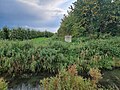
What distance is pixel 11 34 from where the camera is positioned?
22.9m

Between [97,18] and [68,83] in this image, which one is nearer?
[68,83]

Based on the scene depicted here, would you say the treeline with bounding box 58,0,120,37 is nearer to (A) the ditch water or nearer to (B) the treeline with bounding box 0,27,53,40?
(B) the treeline with bounding box 0,27,53,40

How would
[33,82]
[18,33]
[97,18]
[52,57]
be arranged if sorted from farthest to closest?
[18,33] < [97,18] < [52,57] < [33,82]

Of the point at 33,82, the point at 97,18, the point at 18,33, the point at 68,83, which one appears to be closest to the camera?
the point at 68,83

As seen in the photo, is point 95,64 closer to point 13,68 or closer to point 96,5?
point 13,68

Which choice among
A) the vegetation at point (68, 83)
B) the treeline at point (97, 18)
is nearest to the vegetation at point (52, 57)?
the treeline at point (97, 18)

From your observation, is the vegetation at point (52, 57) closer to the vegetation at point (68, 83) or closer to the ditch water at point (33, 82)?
the ditch water at point (33, 82)

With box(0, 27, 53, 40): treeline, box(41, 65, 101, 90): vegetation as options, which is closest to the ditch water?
box(41, 65, 101, 90): vegetation

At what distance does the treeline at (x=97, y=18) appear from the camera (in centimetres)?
2025

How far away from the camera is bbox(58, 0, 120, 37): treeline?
66.4ft

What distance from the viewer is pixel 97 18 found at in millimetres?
20297

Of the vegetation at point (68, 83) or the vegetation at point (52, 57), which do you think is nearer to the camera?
the vegetation at point (68, 83)

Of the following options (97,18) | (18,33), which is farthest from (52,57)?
(18,33)

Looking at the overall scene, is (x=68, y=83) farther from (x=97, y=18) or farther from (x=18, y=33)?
(x=18, y=33)
